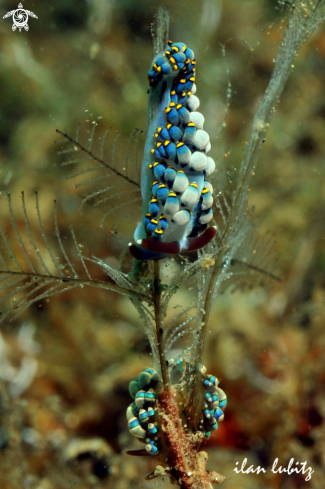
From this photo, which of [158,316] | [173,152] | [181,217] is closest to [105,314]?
[158,316]

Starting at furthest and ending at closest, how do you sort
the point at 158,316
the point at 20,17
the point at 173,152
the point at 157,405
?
the point at 20,17 → the point at 157,405 → the point at 158,316 → the point at 173,152

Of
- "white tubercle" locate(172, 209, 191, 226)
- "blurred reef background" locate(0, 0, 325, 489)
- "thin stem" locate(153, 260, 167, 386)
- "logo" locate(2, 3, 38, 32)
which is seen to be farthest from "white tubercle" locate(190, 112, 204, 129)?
"logo" locate(2, 3, 38, 32)

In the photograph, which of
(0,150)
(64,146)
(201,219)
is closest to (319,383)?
(201,219)

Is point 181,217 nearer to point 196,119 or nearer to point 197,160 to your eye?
point 197,160

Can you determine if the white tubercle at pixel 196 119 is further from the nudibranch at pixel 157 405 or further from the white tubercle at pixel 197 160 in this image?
the nudibranch at pixel 157 405

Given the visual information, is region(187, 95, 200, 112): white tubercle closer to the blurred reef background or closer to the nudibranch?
the blurred reef background
